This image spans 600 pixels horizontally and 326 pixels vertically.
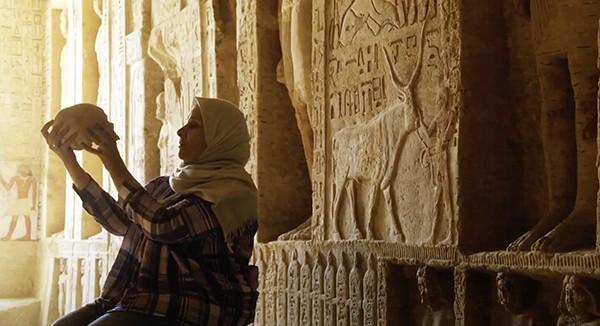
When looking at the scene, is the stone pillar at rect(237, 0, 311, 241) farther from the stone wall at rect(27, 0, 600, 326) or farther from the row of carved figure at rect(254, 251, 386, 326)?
the row of carved figure at rect(254, 251, 386, 326)

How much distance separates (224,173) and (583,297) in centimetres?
158

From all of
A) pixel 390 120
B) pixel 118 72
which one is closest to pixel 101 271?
pixel 118 72

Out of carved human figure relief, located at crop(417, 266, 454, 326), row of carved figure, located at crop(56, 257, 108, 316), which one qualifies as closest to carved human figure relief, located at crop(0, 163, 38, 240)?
row of carved figure, located at crop(56, 257, 108, 316)

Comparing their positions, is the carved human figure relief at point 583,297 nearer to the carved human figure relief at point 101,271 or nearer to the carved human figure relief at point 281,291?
the carved human figure relief at point 281,291

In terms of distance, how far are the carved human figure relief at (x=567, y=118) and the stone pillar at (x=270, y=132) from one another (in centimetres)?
256

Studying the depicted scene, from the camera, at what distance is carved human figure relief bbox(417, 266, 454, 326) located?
4.25m

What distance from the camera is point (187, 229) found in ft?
9.75

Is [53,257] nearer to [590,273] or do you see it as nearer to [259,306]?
[259,306]

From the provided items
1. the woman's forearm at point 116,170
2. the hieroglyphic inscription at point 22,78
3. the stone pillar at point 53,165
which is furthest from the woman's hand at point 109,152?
the hieroglyphic inscription at point 22,78

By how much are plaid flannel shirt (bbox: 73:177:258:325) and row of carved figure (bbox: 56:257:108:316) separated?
20.2 ft

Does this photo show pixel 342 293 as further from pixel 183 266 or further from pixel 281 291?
pixel 183 266

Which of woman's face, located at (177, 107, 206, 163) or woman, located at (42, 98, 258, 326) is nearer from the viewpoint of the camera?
woman, located at (42, 98, 258, 326)

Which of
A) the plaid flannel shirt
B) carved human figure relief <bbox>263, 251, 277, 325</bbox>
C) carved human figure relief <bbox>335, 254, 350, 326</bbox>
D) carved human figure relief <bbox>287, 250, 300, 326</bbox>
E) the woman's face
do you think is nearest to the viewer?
the plaid flannel shirt

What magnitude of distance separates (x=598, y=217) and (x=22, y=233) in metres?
9.30
